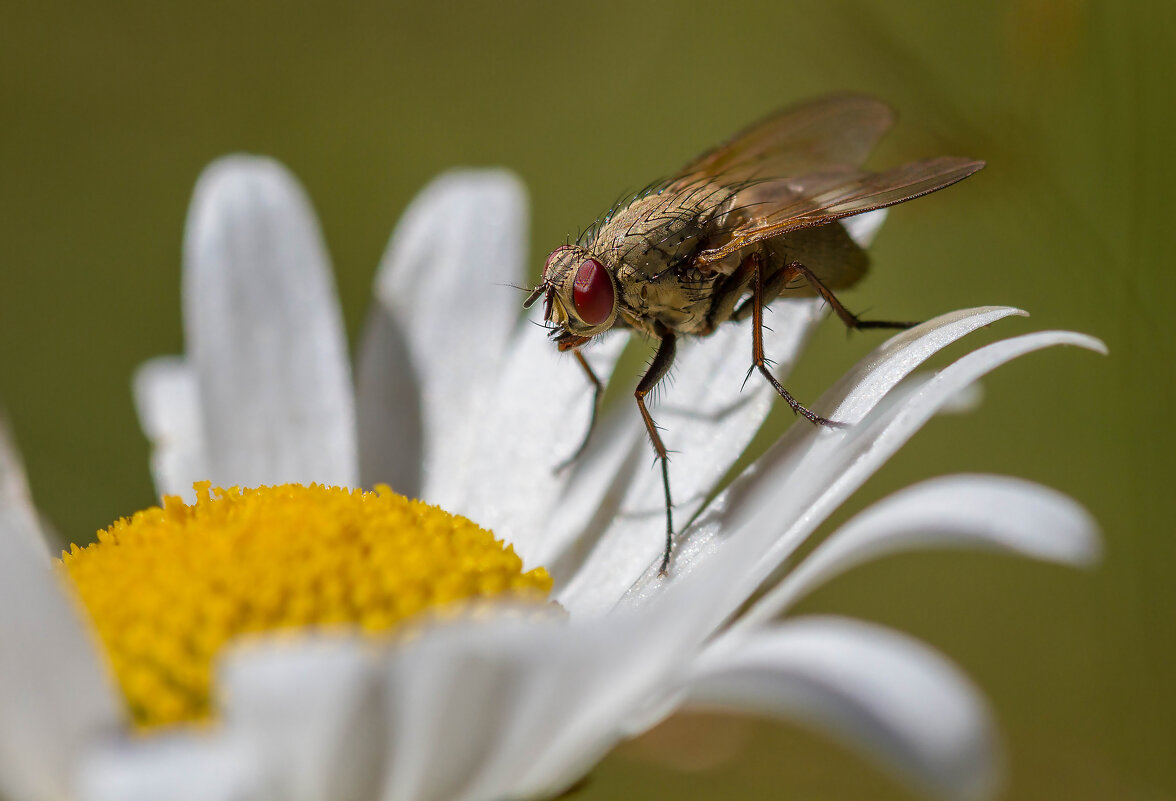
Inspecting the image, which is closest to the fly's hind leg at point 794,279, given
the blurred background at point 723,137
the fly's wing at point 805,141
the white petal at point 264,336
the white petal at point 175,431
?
the fly's wing at point 805,141

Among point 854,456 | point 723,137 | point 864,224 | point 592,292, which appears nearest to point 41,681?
point 854,456

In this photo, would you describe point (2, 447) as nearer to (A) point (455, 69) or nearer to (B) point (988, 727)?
(B) point (988, 727)

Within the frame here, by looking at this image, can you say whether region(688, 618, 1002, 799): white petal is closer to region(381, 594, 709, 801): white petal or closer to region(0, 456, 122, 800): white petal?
Answer: region(381, 594, 709, 801): white petal

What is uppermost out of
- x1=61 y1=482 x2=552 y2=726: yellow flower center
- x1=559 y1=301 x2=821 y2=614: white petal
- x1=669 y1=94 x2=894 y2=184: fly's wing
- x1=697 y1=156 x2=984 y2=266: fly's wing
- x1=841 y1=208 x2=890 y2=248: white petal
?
x1=669 y1=94 x2=894 y2=184: fly's wing

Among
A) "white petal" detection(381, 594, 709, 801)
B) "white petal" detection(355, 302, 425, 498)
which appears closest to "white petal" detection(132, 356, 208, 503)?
"white petal" detection(355, 302, 425, 498)

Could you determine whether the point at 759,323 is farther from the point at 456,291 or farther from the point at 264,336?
the point at 264,336

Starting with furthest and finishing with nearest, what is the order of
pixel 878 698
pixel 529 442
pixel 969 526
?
1. pixel 529 442
2. pixel 969 526
3. pixel 878 698

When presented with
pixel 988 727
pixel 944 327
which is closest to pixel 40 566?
pixel 988 727
